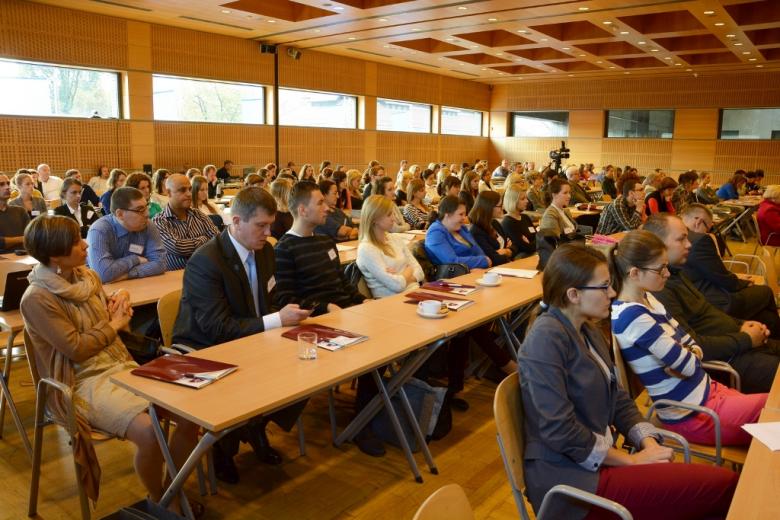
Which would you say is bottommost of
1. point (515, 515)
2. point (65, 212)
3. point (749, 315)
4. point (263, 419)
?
point (515, 515)

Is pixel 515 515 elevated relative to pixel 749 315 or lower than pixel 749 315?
lower

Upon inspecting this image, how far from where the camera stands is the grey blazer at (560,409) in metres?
2.22

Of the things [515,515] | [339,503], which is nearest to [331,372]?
[339,503]

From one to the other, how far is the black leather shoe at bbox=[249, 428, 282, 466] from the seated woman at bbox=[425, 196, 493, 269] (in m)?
2.34

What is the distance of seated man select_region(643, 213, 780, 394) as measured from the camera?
11.5 feet

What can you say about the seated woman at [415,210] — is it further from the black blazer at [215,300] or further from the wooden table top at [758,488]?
the wooden table top at [758,488]

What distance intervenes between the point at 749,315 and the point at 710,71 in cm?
1657

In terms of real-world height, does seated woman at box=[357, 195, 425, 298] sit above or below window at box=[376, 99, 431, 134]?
below

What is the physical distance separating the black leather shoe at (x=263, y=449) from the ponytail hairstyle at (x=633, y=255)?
6.90 feet

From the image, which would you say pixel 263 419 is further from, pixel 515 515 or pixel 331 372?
pixel 515 515

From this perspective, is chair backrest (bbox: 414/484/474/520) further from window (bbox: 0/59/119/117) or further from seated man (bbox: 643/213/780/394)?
window (bbox: 0/59/119/117)

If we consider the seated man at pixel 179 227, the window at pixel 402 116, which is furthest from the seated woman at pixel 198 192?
the window at pixel 402 116

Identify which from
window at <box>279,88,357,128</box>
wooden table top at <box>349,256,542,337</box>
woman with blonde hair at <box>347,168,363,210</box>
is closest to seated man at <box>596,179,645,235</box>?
wooden table top at <box>349,256,542,337</box>

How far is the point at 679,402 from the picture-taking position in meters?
2.81
